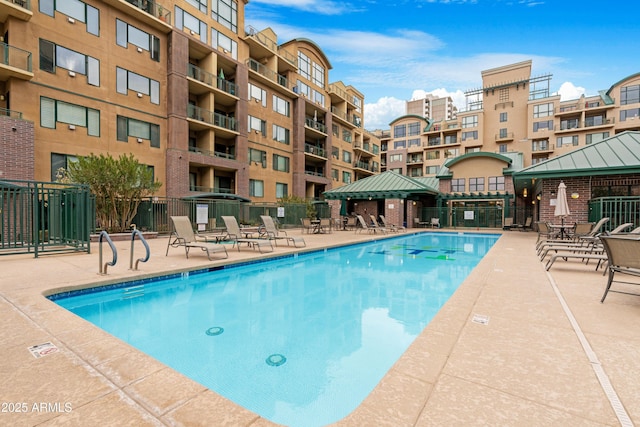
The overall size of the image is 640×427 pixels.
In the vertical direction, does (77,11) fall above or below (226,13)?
below

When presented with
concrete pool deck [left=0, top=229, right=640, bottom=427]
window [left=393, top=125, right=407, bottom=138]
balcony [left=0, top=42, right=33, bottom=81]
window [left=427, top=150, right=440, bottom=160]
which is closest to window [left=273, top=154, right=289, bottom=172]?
balcony [left=0, top=42, right=33, bottom=81]

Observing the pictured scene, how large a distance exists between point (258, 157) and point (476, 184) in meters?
18.8

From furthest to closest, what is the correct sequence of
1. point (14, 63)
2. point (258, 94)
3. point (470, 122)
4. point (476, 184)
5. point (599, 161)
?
point (470, 122)
point (258, 94)
point (476, 184)
point (14, 63)
point (599, 161)

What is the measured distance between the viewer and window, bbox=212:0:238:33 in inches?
918

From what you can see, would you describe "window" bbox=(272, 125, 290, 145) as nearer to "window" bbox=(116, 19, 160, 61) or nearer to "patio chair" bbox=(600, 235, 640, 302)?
"window" bbox=(116, 19, 160, 61)

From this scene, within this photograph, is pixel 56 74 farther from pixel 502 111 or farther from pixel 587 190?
pixel 502 111

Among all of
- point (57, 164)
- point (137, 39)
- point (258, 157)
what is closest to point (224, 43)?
point (137, 39)

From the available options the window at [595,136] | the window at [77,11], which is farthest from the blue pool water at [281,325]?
the window at [595,136]

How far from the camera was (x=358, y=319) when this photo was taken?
5066mm

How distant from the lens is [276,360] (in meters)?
3.63

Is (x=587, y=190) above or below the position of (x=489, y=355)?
above

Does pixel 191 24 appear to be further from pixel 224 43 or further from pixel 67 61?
pixel 67 61

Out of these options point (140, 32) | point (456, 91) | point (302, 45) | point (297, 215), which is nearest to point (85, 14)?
point (140, 32)

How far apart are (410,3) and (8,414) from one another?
29453 millimetres
